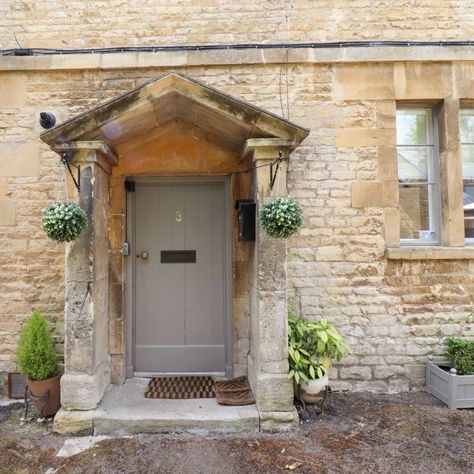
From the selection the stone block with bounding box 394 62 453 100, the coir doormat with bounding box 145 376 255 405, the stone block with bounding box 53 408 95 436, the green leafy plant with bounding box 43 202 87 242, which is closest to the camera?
the green leafy plant with bounding box 43 202 87 242

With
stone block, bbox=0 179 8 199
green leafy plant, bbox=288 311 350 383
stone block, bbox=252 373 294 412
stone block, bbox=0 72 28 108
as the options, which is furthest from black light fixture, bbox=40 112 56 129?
stone block, bbox=252 373 294 412

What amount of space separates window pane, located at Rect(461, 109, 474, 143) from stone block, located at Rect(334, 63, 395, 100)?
3.25 ft

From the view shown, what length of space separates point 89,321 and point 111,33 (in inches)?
131

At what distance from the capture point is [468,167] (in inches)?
168

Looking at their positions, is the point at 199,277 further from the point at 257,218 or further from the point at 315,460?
the point at 315,460

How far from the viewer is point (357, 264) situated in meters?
4.01

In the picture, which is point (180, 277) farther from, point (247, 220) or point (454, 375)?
point (454, 375)

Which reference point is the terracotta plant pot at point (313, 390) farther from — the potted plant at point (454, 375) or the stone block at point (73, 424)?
the stone block at point (73, 424)

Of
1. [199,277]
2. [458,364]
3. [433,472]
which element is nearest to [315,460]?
[433,472]

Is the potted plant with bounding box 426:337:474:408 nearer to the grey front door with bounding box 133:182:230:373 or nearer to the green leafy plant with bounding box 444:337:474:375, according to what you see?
the green leafy plant with bounding box 444:337:474:375

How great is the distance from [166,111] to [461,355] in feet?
13.0

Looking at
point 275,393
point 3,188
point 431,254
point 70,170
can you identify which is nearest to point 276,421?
point 275,393

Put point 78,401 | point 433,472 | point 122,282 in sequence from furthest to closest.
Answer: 1. point 122,282
2. point 78,401
3. point 433,472

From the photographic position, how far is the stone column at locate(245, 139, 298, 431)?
10.5ft
